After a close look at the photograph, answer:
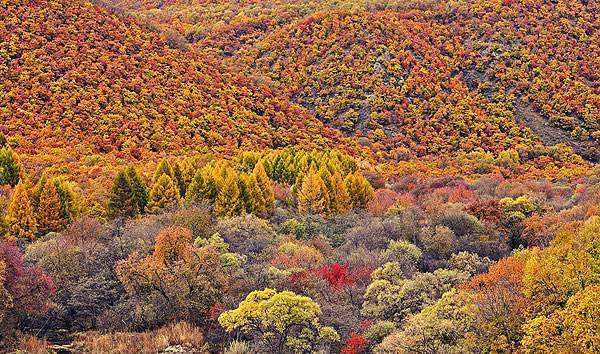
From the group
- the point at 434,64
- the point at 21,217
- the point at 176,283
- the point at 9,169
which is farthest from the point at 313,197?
the point at 434,64

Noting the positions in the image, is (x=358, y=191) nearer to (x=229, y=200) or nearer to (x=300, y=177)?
(x=300, y=177)

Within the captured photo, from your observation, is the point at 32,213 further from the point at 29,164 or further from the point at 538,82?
the point at 538,82

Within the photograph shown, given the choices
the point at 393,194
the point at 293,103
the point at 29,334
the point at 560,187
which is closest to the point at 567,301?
the point at 29,334

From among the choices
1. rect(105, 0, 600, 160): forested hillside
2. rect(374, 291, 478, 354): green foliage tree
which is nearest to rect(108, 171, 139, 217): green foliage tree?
rect(374, 291, 478, 354): green foliage tree

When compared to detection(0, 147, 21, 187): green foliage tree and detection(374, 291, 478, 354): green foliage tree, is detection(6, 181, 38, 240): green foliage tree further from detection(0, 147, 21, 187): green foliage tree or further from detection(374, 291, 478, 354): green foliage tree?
detection(374, 291, 478, 354): green foliage tree

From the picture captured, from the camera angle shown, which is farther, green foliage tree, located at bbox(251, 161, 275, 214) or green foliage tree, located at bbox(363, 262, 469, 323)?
green foliage tree, located at bbox(251, 161, 275, 214)

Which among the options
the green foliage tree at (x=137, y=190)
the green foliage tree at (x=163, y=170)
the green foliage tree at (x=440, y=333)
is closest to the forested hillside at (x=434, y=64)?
the green foliage tree at (x=163, y=170)

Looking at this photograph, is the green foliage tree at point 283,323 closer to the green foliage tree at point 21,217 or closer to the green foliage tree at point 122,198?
the green foliage tree at point 21,217
